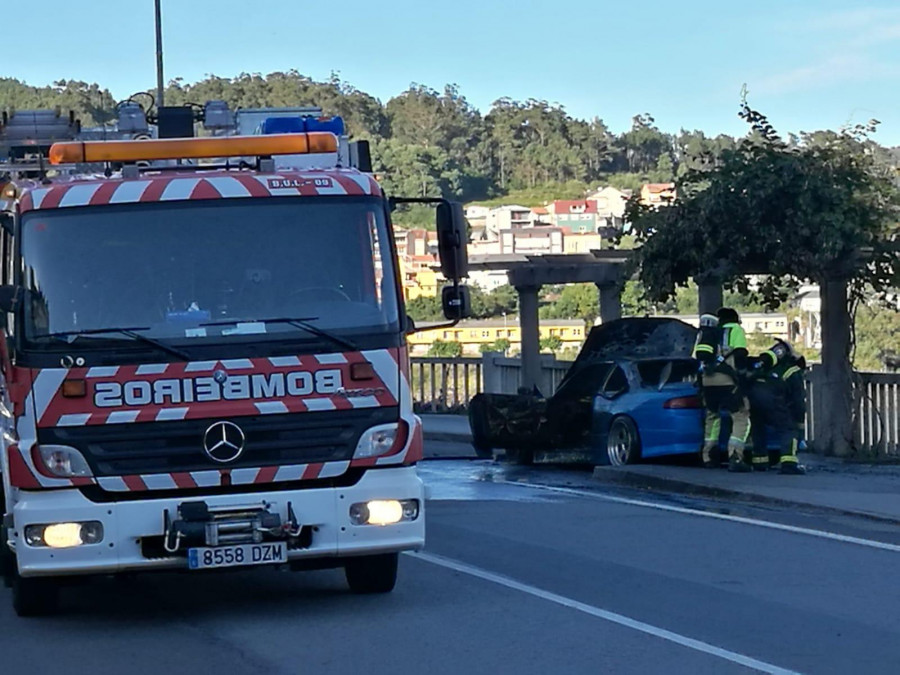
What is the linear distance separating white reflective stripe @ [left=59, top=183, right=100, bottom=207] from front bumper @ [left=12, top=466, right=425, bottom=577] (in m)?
1.63

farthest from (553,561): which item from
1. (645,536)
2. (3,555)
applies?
(3,555)

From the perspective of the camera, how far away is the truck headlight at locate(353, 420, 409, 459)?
9148 mm

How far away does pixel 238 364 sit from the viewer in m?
8.98

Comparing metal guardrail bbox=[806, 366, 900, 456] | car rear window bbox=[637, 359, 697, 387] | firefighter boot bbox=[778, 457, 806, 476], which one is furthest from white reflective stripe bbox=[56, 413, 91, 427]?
metal guardrail bbox=[806, 366, 900, 456]

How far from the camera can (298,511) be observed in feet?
29.6

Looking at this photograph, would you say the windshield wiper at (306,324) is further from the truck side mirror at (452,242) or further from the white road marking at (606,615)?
the white road marking at (606,615)

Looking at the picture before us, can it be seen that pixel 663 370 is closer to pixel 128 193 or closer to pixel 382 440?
pixel 382 440

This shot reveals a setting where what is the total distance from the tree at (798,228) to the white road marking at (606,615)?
8452 mm

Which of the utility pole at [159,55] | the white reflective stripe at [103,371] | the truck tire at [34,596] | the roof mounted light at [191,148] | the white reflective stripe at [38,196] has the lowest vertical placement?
the truck tire at [34,596]

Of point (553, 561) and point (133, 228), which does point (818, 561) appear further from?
point (133, 228)

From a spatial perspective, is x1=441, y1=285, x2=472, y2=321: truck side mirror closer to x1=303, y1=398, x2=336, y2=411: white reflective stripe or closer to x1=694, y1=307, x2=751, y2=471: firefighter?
x1=303, y1=398, x2=336, y2=411: white reflective stripe

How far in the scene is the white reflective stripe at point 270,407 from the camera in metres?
8.99

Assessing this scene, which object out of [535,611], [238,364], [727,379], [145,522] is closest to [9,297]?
[238,364]

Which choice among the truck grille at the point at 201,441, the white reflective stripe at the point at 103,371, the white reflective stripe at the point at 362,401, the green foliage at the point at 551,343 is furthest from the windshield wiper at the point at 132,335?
the green foliage at the point at 551,343
